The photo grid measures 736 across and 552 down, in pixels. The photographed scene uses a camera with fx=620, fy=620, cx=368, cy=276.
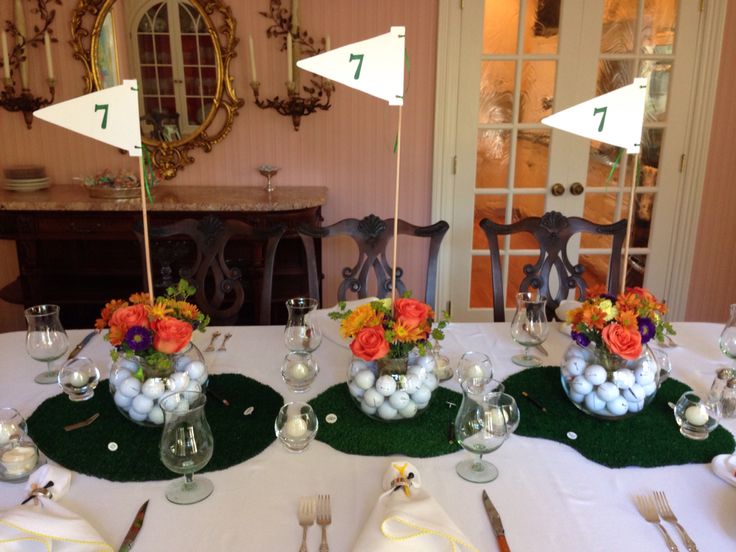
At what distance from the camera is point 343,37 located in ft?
9.91

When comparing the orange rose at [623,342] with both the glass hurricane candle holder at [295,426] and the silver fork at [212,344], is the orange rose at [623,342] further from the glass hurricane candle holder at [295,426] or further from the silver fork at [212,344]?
the silver fork at [212,344]

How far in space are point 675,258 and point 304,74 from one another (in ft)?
7.14

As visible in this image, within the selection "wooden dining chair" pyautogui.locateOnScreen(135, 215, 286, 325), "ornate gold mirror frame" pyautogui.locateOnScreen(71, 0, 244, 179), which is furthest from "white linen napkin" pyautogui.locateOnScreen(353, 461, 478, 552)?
"ornate gold mirror frame" pyautogui.locateOnScreen(71, 0, 244, 179)

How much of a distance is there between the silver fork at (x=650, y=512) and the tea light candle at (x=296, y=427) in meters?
0.57

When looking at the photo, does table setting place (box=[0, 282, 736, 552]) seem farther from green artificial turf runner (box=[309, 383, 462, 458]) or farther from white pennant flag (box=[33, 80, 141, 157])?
white pennant flag (box=[33, 80, 141, 157])

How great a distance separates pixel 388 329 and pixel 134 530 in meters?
0.54

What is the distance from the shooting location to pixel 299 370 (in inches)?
54.5

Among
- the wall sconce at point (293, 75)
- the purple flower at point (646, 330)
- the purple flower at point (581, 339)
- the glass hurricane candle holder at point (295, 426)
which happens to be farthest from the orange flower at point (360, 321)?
the wall sconce at point (293, 75)

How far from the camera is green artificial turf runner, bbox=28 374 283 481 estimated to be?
3.59 feet

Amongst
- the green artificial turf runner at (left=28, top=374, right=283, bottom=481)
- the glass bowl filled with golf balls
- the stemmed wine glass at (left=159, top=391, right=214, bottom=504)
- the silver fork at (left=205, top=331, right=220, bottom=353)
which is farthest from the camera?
the silver fork at (left=205, top=331, right=220, bottom=353)

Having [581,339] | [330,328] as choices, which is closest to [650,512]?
[581,339]

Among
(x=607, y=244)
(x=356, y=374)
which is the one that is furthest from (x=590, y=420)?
(x=607, y=244)

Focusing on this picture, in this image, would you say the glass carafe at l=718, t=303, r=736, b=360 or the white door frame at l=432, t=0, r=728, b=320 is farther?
the white door frame at l=432, t=0, r=728, b=320

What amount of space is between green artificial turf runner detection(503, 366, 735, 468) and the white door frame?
192 centimetres
